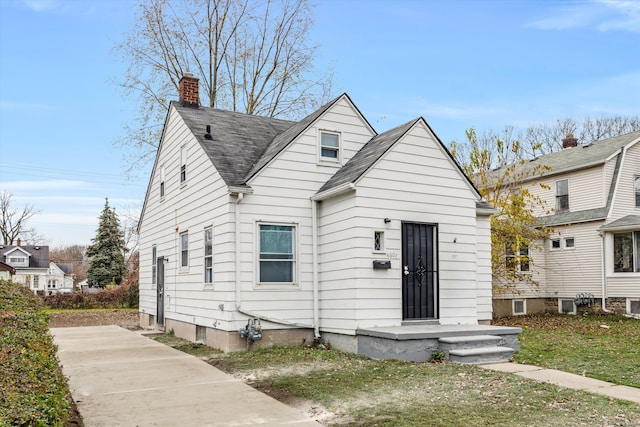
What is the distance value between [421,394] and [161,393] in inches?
136

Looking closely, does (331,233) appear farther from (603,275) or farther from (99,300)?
(99,300)

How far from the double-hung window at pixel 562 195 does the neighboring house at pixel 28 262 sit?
49.2m

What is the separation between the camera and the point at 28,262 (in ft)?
186

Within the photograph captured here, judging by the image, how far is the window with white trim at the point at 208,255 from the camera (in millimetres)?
12115

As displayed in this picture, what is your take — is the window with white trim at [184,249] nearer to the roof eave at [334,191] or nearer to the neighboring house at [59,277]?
the roof eave at [334,191]

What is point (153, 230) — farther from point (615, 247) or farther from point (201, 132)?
point (615, 247)

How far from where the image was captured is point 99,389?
775 cm

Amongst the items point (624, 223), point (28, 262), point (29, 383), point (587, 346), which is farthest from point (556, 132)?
point (28, 262)

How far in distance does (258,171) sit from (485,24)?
7.17 metres

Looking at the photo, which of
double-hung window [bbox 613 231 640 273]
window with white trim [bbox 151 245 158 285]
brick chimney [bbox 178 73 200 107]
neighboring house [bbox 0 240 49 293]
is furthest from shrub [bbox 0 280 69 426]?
neighboring house [bbox 0 240 49 293]

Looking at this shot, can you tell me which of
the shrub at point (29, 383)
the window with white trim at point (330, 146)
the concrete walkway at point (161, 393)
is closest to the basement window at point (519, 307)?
the window with white trim at point (330, 146)

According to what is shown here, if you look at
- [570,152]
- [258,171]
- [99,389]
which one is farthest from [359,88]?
[99,389]

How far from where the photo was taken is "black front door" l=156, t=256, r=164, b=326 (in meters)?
15.9

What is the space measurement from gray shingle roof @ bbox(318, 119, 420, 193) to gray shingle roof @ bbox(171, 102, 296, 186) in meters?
1.94
